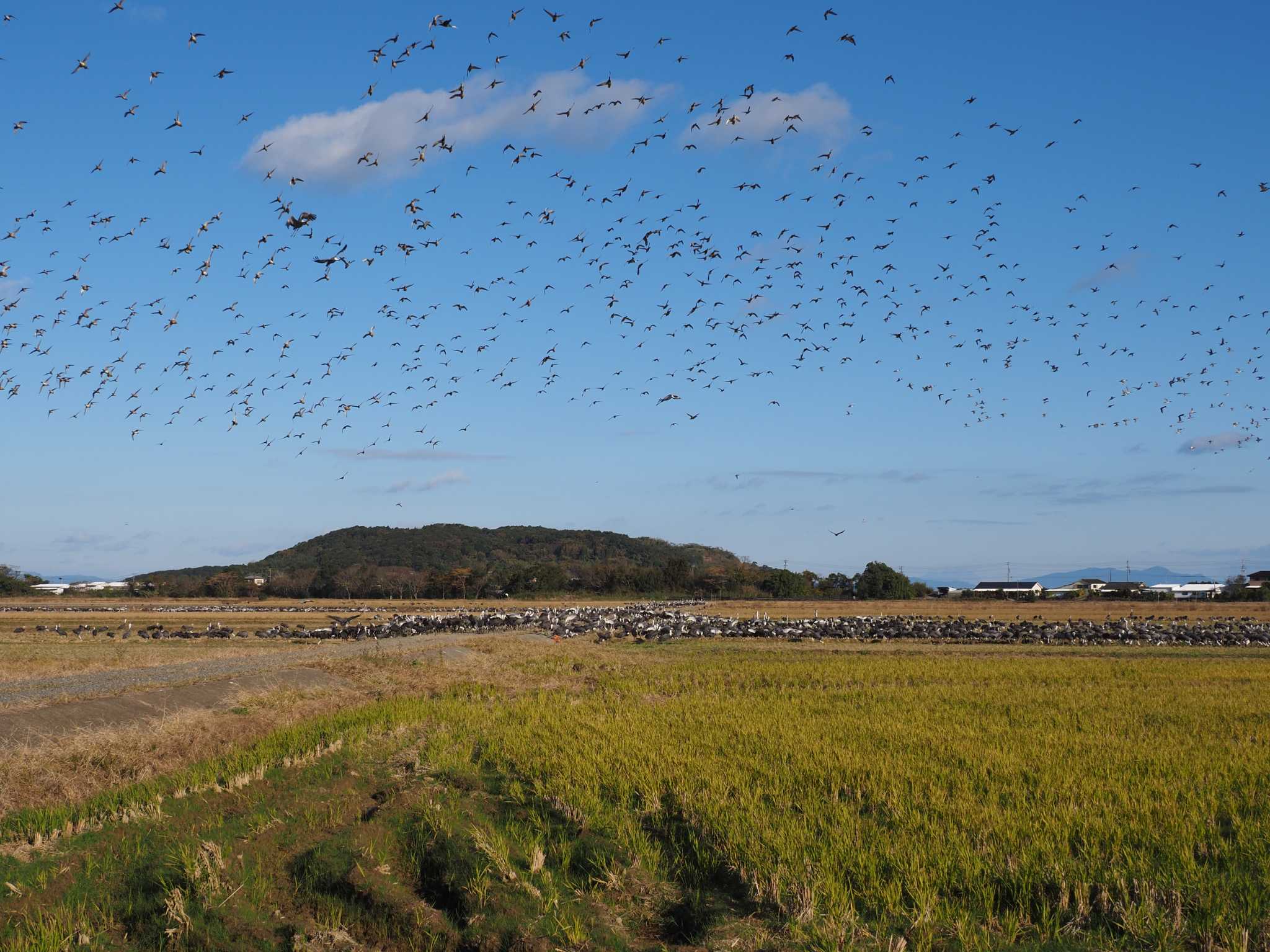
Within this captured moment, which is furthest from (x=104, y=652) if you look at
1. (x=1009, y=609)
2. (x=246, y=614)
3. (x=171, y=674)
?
(x=1009, y=609)

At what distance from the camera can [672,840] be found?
9609 mm

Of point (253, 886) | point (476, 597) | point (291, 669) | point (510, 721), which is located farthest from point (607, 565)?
point (253, 886)

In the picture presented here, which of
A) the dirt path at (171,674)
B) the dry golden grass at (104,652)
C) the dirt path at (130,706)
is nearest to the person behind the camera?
the dirt path at (130,706)

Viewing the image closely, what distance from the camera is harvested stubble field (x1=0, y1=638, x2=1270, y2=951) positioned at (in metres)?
7.57

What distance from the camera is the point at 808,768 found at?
12320mm

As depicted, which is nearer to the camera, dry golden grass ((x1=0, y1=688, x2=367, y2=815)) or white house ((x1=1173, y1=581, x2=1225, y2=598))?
dry golden grass ((x1=0, y1=688, x2=367, y2=815))

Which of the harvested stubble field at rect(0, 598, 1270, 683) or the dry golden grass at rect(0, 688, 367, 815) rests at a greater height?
the dry golden grass at rect(0, 688, 367, 815)

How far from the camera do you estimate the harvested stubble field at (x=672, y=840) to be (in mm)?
7574

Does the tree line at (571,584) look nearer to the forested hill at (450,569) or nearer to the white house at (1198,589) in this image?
the forested hill at (450,569)

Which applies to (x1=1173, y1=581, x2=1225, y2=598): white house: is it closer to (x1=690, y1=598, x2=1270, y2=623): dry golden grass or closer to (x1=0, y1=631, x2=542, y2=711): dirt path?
(x1=690, y1=598, x2=1270, y2=623): dry golden grass

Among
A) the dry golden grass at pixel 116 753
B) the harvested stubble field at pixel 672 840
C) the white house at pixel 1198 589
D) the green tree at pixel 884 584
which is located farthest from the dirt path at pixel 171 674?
the white house at pixel 1198 589

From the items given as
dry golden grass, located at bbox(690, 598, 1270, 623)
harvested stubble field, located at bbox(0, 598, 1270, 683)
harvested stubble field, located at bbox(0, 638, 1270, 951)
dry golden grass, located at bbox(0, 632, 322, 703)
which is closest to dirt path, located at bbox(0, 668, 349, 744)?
harvested stubble field, located at bbox(0, 638, 1270, 951)

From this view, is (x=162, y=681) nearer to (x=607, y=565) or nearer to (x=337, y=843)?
(x=337, y=843)

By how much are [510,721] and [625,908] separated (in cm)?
940
